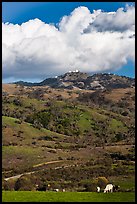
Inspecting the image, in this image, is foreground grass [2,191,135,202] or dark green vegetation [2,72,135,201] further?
dark green vegetation [2,72,135,201]

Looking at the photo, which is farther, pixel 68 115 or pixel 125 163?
pixel 68 115

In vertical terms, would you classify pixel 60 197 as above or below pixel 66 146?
below

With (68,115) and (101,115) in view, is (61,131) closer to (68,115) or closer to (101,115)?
(68,115)

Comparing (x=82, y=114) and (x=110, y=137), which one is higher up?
(x=82, y=114)

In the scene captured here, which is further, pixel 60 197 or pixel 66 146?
pixel 66 146

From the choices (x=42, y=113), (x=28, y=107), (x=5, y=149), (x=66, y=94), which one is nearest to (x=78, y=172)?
(x=5, y=149)

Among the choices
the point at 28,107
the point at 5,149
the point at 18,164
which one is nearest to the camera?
the point at 18,164

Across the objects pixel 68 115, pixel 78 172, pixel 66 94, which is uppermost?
pixel 66 94

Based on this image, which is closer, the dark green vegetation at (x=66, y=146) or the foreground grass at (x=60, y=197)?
the foreground grass at (x=60, y=197)
